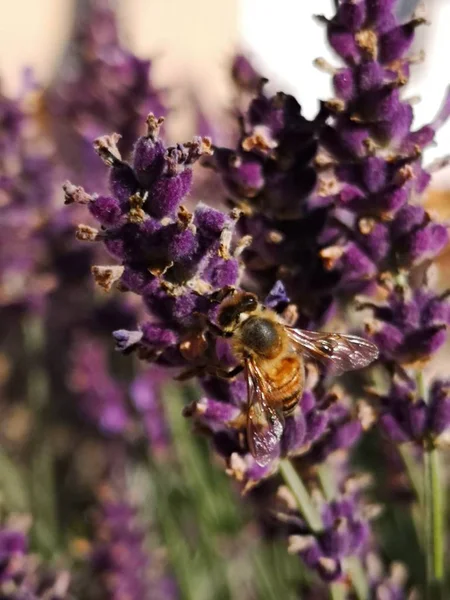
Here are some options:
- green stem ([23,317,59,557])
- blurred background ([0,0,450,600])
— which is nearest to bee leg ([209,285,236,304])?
blurred background ([0,0,450,600])

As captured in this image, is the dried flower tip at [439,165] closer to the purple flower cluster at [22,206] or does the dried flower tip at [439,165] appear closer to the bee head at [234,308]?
the bee head at [234,308]

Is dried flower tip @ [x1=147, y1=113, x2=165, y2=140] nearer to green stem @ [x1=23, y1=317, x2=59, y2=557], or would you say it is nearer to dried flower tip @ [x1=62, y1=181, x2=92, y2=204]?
dried flower tip @ [x1=62, y1=181, x2=92, y2=204]

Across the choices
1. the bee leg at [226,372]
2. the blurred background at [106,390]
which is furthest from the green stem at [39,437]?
the bee leg at [226,372]

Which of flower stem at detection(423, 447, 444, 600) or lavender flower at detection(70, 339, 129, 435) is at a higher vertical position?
flower stem at detection(423, 447, 444, 600)

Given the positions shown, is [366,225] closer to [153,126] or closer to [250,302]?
[250,302]

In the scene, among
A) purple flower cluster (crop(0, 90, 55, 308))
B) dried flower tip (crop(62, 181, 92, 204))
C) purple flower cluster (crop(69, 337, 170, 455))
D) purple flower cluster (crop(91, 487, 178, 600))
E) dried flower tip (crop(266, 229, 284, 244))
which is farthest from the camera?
purple flower cluster (crop(69, 337, 170, 455))

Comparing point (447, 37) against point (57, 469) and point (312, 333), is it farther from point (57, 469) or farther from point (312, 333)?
point (312, 333)
